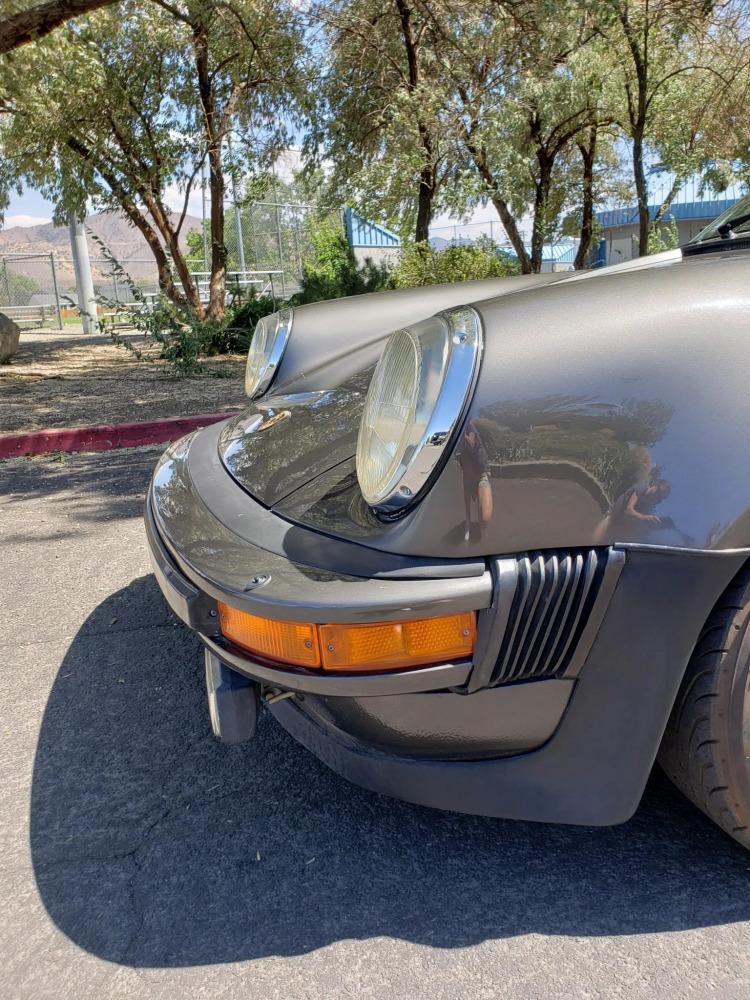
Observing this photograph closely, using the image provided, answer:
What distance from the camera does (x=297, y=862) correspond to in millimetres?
1615

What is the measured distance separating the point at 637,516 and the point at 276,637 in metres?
0.62

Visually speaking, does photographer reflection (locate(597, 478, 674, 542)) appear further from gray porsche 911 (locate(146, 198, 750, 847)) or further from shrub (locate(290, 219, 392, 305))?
shrub (locate(290, 219, 392, 305))

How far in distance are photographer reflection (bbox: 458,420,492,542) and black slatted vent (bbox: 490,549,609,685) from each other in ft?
0.30

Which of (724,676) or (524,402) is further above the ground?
(524,402)

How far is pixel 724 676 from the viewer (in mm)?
1352

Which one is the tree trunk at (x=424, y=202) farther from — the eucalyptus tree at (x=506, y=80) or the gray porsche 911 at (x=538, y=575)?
the gray porsche 911 at (x=538, y=575)

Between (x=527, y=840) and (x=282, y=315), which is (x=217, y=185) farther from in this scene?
(x=527, y=840)

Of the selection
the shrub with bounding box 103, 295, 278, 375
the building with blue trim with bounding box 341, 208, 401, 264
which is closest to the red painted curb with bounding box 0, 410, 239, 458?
the shrub with bounding box 103, 295, 278, 375

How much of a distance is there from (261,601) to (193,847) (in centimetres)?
66

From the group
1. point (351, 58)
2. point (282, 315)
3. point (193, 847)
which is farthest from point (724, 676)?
point (351, 58)

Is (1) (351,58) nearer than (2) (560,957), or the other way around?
(2) (560,957)

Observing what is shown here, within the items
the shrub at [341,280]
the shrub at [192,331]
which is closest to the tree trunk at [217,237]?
the shrub at [192,331]

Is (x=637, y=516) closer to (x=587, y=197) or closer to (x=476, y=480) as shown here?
(x=476, y=480)

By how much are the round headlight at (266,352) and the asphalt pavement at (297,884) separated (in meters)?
1.02
